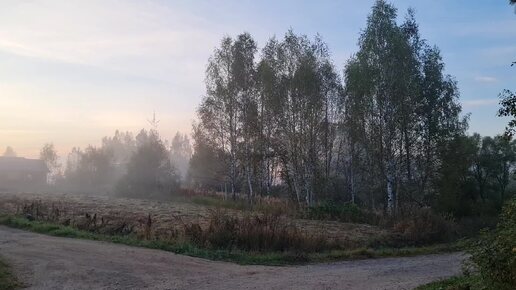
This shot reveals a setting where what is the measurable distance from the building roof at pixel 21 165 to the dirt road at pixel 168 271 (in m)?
69.7

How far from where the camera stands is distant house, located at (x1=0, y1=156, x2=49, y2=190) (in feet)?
259

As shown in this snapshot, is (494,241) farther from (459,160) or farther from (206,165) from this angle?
(206,165)

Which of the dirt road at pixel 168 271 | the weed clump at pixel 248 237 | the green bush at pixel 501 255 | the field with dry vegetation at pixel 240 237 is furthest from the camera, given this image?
the weed clump at pixel 248 237

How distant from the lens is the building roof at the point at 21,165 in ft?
264

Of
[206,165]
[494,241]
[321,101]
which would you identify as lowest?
[494,241]

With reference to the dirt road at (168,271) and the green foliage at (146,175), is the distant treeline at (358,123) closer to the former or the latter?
the green foliage at (146,175)

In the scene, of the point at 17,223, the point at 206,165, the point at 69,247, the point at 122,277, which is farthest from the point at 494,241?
the point at 206,165

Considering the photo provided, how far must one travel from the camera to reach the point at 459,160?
125 ft

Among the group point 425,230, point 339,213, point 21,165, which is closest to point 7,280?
point 425,230

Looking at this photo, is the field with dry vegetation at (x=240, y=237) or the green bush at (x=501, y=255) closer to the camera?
the green bush at (x=501, y=255)

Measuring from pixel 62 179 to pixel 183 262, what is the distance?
8102cm

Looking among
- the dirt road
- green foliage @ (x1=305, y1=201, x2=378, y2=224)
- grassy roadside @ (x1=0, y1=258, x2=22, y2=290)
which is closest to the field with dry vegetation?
the dirt road

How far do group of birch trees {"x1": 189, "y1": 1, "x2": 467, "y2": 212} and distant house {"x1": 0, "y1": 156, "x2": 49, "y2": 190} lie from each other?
48292mm

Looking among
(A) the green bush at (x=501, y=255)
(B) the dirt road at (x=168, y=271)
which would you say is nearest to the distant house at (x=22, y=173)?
(B) the dirt road at (x=168, y=271)
